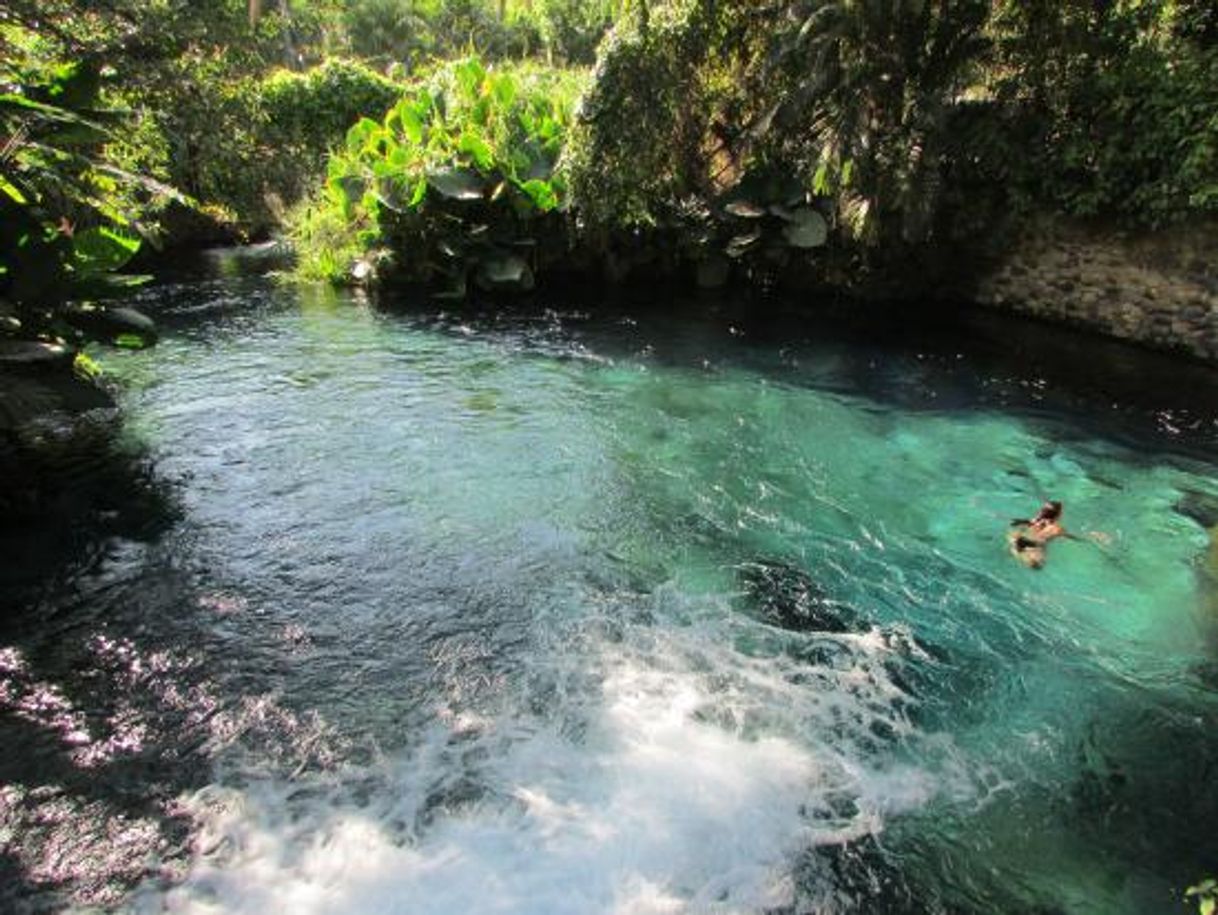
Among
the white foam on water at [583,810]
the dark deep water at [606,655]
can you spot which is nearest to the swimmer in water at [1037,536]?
the dark deep water at [606,655]

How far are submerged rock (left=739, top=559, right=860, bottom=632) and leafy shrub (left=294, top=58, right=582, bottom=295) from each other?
8.67 metres

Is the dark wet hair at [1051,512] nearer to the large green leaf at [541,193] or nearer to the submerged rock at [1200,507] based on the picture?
the submerged rock at [1200,507]

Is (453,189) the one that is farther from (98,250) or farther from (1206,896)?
(1206,896)

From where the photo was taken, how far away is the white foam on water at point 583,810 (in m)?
4.04

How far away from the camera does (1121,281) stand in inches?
452

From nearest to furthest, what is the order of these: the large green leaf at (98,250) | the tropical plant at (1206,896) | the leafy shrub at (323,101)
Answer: the tropical plant at (1206,896) → the large green leaf at (98,250) → the leafy shrub at (323,101)

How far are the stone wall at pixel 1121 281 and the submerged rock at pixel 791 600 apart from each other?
7731 mm

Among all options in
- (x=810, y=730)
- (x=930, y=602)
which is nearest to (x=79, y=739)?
(x=810, y=730)

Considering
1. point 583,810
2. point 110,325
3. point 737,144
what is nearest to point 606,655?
point 583,810

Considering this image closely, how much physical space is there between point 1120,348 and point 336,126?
17399 mm

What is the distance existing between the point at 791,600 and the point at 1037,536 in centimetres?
232

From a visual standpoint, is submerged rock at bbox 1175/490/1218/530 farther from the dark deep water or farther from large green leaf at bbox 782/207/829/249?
large green leaf at bbox 782/207/829/249

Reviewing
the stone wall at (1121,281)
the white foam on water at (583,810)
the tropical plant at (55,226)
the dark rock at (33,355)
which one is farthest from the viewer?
the stone wall at (1121,281)

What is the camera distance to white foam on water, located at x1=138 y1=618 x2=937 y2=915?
4.04m
